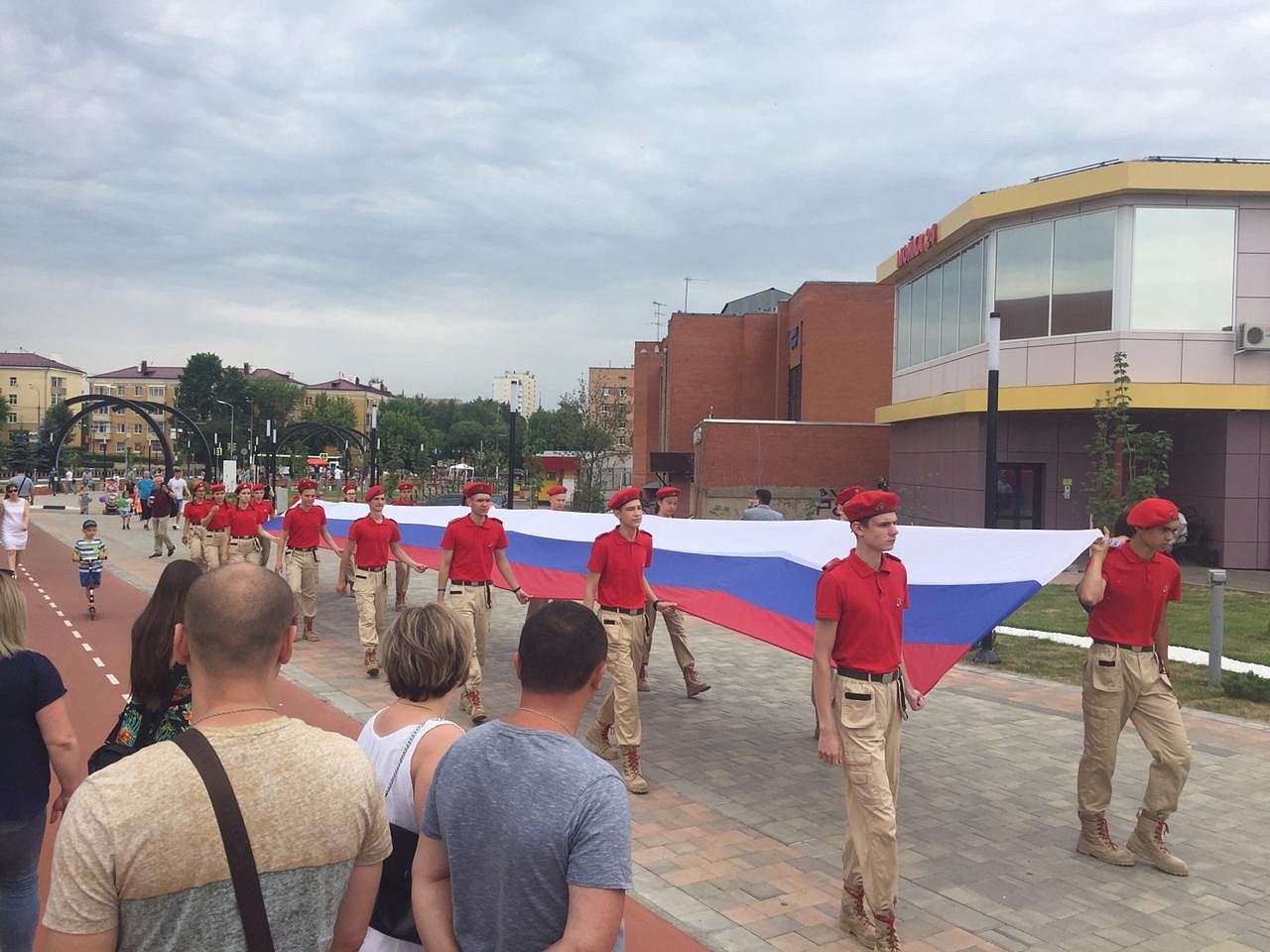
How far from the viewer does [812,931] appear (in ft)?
15.6

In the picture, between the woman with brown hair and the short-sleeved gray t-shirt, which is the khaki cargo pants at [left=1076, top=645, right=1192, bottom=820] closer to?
the short-sleeved gray t-shirt

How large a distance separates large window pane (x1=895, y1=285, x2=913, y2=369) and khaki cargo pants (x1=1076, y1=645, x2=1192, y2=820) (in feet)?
73.9

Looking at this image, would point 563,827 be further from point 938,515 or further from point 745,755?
point 938,515

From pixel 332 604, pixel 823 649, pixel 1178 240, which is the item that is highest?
pixel 1178 240

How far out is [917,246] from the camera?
2534 centimetres

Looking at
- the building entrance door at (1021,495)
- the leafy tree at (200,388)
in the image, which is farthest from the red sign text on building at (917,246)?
the leafy tree at (200,388)

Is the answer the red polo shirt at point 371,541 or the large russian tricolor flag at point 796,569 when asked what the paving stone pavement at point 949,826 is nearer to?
the large russian tricolor flag at point 796,569

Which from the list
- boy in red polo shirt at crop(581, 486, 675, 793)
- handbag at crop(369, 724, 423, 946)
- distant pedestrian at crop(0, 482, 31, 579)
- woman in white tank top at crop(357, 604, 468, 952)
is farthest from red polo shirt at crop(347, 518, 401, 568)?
handbag at crop(369, 724, 423, 946)

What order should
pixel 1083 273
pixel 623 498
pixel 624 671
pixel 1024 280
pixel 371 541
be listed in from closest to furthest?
pixel 624 671, pixel 623 498, pixel 371 541, pixel 1083 273, pixel 1024 280

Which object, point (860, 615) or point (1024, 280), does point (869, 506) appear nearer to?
point (860, 615)

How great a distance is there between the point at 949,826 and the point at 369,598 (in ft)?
22.2

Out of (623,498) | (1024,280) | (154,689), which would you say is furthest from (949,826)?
(1024,280)

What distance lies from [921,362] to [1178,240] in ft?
23.5

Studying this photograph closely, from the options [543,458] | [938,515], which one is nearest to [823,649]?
[938,515]
